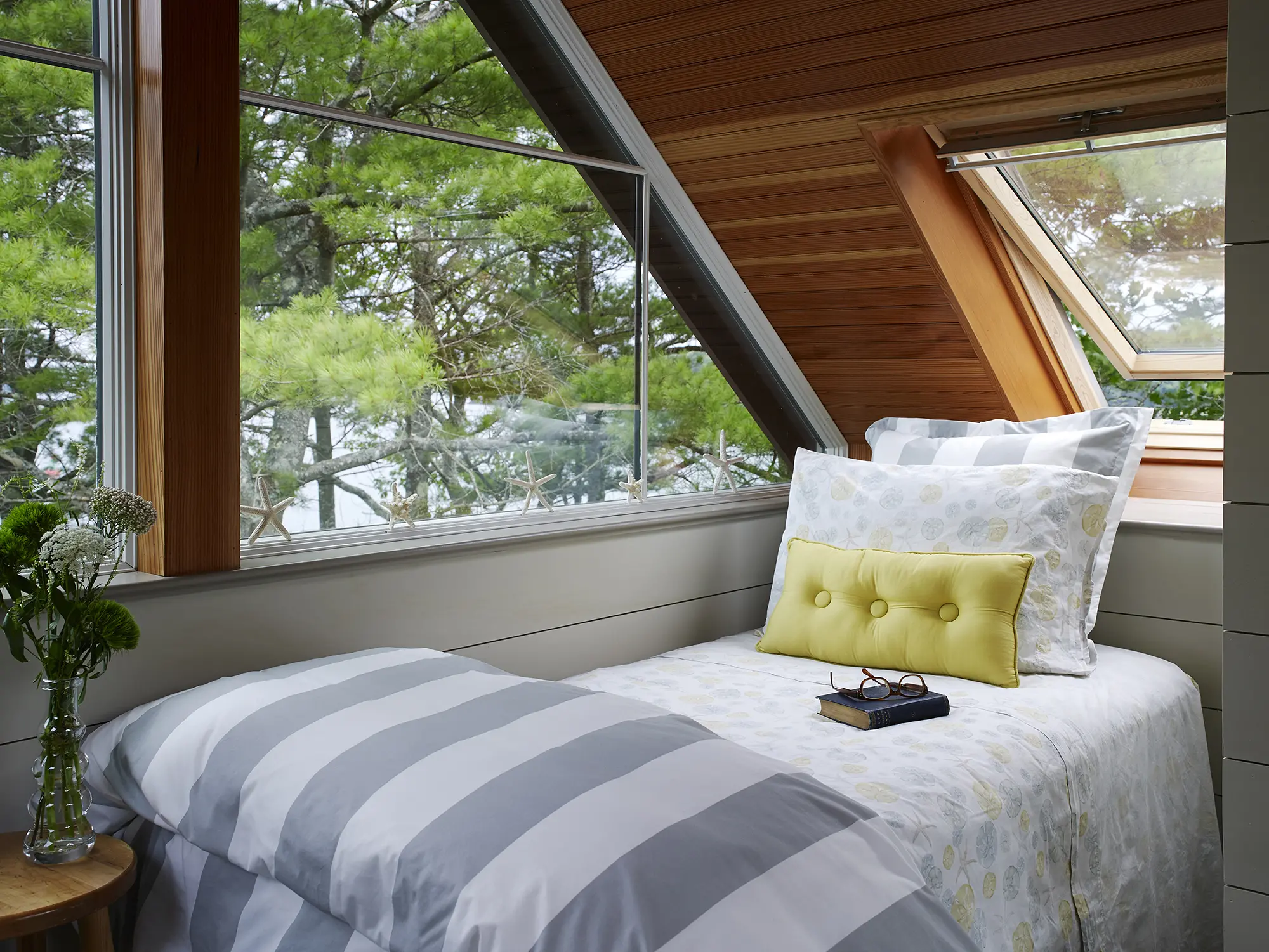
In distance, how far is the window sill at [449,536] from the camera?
1774mm

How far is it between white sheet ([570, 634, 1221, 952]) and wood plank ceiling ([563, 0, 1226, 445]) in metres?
0.96

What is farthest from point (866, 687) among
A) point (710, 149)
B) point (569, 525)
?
point (710, 149)

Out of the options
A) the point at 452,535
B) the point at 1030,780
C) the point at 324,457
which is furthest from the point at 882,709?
the point at 324,457

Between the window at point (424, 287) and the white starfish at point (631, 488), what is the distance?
0.01m

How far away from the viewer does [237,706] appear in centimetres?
147

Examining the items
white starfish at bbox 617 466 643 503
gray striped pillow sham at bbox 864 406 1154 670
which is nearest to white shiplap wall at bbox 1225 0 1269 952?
gray striped pillow sham at bbox 864 406 1154 670

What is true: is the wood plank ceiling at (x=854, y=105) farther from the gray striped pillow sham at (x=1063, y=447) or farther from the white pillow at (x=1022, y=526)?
the white pillow at (x=1022, y=526)

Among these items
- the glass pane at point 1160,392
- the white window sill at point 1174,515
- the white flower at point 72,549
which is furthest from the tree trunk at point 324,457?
the glass pane at point 1160,392

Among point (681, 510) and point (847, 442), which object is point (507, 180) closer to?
point (681, 510)

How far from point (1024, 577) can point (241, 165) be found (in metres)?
1.71

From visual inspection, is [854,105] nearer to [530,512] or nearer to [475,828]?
[530,512]

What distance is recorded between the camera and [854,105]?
229 centimetres

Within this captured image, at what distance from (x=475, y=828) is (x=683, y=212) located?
202cm

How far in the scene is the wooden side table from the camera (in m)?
1.25
